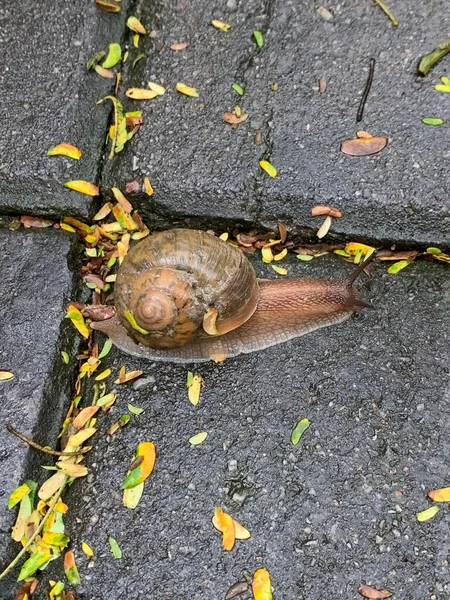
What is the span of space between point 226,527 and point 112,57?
5.05ft

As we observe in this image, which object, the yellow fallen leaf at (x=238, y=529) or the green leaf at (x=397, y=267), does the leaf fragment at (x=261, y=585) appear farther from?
the green leaf at (x=397, y=267)

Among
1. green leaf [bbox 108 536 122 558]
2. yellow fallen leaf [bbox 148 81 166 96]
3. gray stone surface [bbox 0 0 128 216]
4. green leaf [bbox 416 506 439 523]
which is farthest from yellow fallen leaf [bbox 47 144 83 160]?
green leaf [bbox 416 506 439 523]

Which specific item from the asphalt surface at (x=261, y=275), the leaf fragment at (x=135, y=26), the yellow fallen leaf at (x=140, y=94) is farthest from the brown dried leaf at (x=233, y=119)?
the leaf fragment at (x=135, y=26)

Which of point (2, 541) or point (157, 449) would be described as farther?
point (157, 449)

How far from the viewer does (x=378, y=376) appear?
1663mm

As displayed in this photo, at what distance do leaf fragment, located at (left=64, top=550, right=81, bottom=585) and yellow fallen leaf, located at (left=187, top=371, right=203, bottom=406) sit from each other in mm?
476

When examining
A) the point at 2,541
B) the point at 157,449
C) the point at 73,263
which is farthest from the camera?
the point at 73,263

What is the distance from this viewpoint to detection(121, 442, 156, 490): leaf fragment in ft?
5.12

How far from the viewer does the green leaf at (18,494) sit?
152 centimetres

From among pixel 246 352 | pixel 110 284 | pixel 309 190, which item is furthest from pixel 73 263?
pixel 309 190

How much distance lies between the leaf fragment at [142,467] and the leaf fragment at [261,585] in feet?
1.19

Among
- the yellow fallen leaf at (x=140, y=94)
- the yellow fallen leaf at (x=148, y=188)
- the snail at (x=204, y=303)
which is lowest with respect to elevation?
the snail at (x=204, y=303)

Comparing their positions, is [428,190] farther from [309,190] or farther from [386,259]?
[309,190]

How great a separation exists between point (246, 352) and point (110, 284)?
465 millimetres
